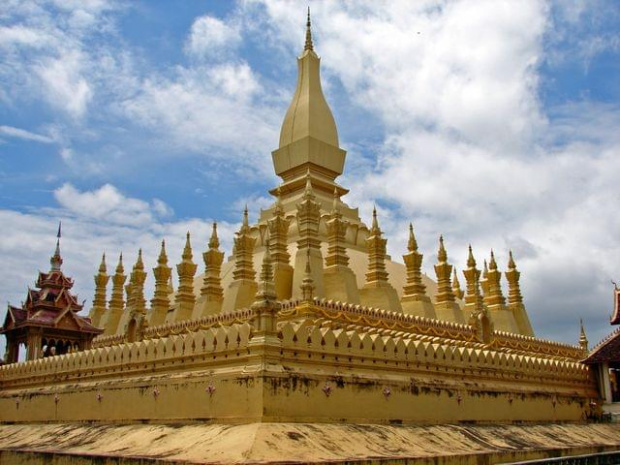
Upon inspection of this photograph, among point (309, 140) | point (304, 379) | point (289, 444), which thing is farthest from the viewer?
point (309, 140)

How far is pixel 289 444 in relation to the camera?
33.6 ft

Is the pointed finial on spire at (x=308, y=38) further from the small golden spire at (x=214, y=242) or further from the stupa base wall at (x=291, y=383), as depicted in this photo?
the stupa base wall at (x=291, y=383)

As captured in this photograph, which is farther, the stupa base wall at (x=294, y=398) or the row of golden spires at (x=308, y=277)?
the row of golden spires at (x=308, y=277)

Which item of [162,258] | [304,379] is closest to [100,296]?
[162,258]

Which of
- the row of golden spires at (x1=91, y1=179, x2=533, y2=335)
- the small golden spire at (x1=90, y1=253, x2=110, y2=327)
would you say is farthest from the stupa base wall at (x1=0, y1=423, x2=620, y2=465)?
the small golden spire at (x1=90, y1=253, x2=110, y2=327)

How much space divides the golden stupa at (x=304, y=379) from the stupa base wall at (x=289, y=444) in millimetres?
42

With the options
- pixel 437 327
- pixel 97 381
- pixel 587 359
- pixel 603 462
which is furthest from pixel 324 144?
pixel 603 462

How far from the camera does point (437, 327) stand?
1981 centimetres

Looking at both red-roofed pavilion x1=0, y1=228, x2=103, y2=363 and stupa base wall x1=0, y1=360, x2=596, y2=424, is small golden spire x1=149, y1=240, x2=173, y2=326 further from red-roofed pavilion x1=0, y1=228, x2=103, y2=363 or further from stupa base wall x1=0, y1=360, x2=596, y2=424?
stupa base wall x1=0, y1=360, x2=596, y2=424

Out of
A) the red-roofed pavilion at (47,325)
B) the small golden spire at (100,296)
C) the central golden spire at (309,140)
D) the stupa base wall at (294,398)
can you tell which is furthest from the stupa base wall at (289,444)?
the central golden spire at (309,140)

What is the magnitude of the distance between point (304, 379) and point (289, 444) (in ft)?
5.45

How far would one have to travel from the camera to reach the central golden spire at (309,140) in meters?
27.7

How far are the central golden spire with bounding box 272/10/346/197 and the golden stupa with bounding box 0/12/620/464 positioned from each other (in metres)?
3.29

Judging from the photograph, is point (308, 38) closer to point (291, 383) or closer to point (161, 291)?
point (161, 291)
